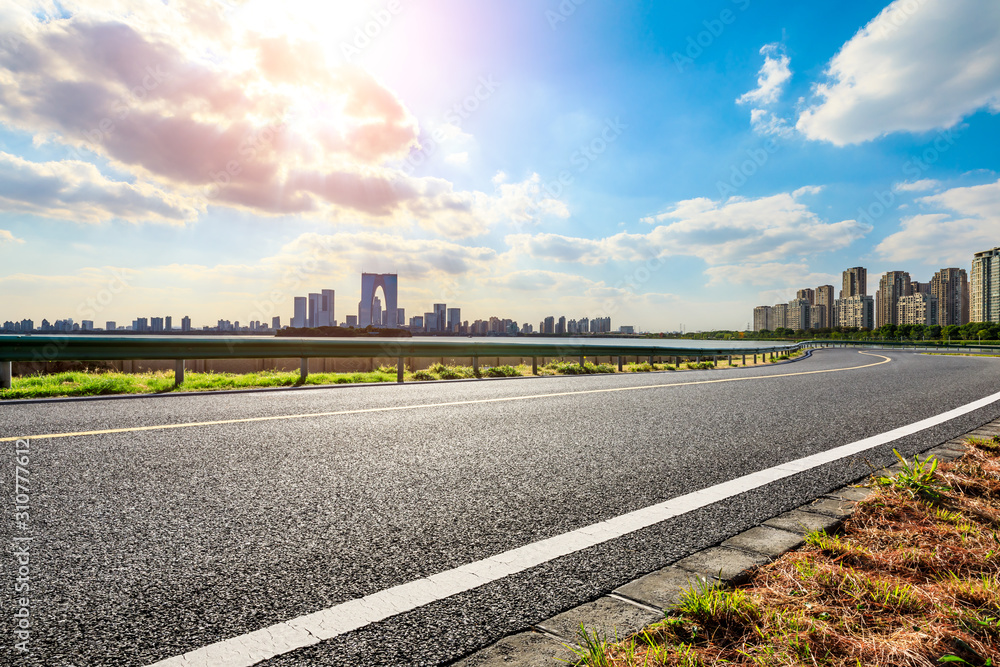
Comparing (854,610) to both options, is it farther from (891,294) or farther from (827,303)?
(827,303)

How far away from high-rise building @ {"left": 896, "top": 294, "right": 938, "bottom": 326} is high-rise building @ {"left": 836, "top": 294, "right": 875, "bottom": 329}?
30.5 ft

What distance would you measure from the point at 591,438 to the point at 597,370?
1236 cm

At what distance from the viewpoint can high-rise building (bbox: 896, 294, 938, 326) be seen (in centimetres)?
16651

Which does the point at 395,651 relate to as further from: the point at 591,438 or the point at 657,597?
the point at 591,438

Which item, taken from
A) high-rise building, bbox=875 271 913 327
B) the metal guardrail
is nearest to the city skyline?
high-rise building, bbox=875 271 913 327

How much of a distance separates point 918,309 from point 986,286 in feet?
72.7

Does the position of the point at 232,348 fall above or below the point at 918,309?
below

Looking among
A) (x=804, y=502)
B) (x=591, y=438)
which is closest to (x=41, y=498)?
(x=591, y=438)

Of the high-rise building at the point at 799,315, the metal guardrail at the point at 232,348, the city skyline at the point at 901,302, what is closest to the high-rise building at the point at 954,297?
the city skyline at the point at 901,302

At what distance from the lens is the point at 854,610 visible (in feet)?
6.40

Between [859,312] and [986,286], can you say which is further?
[859,312]

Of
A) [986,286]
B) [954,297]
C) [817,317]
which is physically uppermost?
[986,286]

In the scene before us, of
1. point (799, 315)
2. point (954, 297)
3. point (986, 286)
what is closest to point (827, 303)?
point (799, 315)

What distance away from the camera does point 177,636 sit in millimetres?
1784
